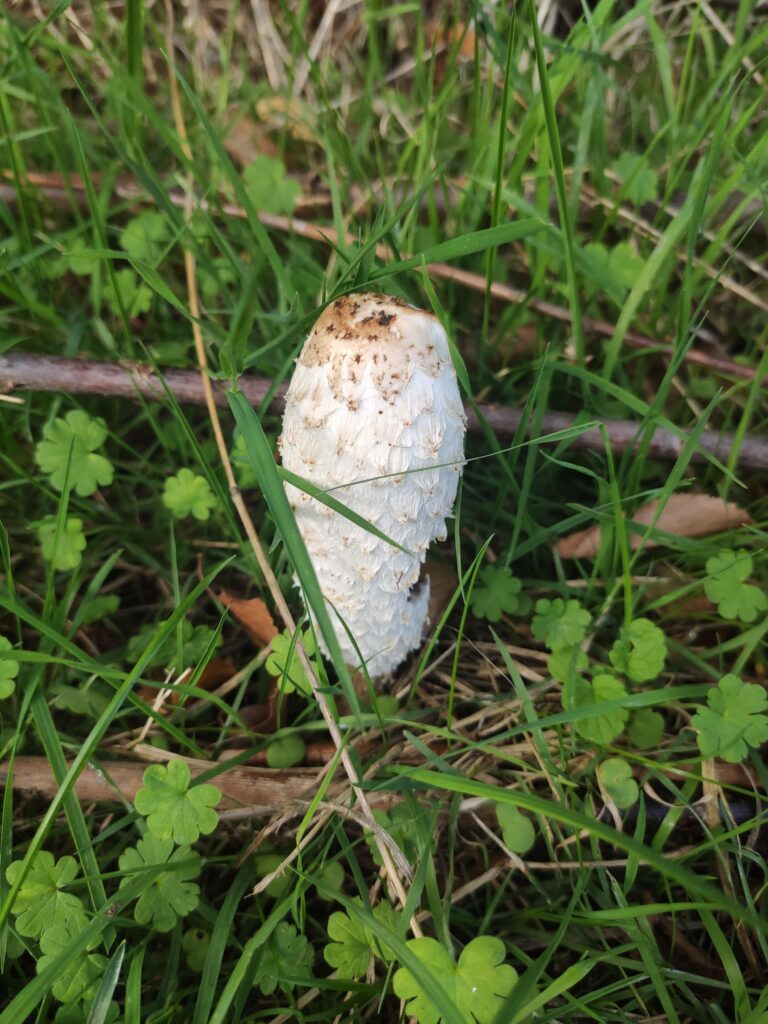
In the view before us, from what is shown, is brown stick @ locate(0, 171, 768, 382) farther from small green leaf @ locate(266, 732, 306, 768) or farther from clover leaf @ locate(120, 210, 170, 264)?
small green leaf @ locate(266, 732, 306, 768)

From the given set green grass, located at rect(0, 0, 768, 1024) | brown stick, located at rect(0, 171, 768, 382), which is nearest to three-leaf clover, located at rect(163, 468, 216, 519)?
green grass, located at rect(0, 0, 768, 1024)

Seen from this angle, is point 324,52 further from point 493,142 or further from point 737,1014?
point 737,1014

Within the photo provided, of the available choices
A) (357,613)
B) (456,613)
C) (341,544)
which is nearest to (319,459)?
(341,544)

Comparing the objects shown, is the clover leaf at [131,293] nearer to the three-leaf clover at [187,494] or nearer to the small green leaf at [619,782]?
the three-leaf clover at [187,494]

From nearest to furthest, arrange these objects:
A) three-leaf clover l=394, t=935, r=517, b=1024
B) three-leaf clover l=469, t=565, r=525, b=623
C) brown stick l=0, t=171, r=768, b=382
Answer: three-leaf clover l=394, t=935, r=517, b=1024
three-leaf clover l=469, t=565, r=525, b=623
brown stick l=0, t=171, r=768, b=382

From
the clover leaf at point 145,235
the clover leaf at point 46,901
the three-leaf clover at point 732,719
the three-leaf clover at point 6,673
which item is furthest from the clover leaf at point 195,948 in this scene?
the clover leaf at point 145,235

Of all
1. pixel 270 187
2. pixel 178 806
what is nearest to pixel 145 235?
pixel 270 187
